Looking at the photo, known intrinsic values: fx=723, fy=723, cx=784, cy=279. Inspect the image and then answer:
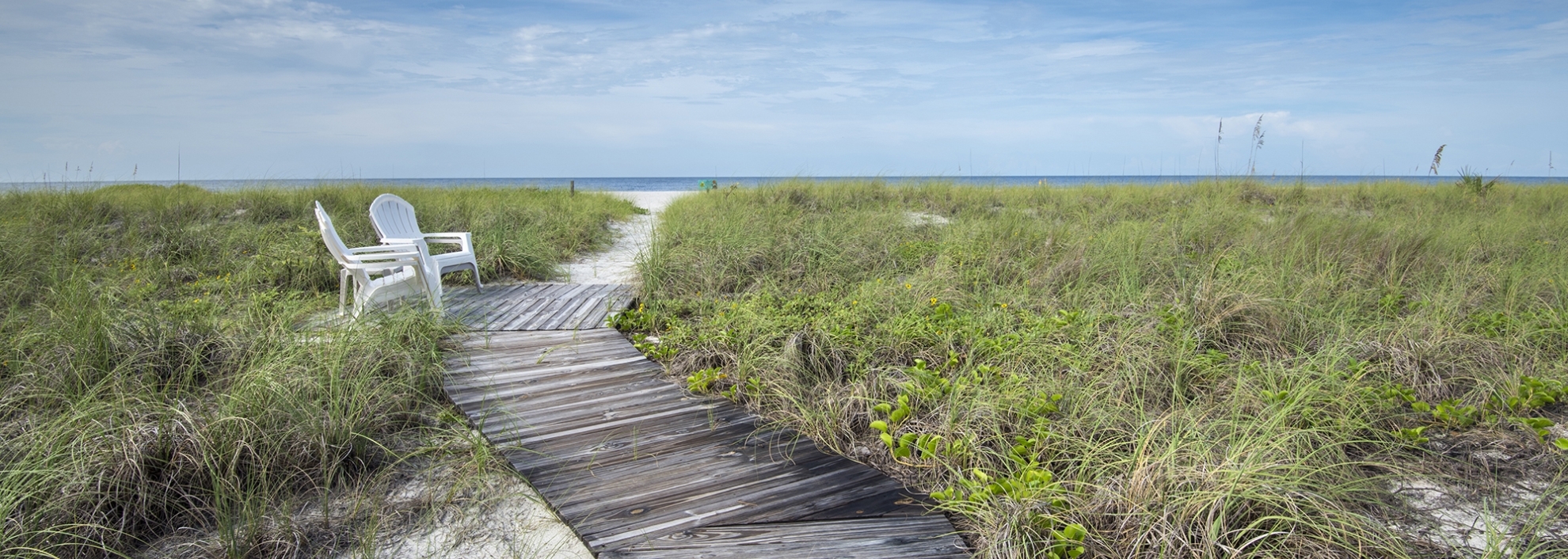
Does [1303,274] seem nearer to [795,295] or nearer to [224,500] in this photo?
[795,295]

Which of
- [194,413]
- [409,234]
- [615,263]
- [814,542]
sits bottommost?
[814,542]

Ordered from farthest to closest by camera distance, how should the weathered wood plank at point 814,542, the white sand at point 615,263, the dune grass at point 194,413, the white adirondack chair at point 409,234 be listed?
the white sand at point 615,263, the white adirondack chair at point 409,234, the dune grass at point 194,413, the weathered wood plank at point 814,542

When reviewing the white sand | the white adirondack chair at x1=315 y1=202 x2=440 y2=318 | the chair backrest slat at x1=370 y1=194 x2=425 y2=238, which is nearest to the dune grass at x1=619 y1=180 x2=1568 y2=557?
the white sand

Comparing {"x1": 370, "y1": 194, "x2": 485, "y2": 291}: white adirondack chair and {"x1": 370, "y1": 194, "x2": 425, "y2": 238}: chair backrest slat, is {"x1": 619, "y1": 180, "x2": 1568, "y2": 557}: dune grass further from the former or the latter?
{"x1": 370, "y1": 194, "x2": 425, "y2": 238}: chair backrest slat

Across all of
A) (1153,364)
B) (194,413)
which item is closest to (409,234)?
(194,413)

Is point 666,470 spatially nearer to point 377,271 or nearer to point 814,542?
point 814,542

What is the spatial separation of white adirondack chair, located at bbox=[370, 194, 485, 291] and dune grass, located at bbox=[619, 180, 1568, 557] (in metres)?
1.29

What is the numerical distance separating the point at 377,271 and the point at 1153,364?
4416mm

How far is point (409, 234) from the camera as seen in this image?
553 cm

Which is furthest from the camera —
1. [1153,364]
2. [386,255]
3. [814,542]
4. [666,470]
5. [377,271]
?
[377,271]

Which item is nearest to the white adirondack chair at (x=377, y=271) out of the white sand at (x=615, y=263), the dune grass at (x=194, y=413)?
the dune grass at (x=194, y=413)

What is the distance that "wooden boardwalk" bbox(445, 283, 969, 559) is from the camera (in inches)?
82.2

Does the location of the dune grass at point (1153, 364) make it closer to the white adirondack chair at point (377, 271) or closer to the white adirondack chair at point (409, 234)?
the white adirondack chair at point (409, 234)

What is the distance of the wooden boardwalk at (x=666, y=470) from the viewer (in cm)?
209
